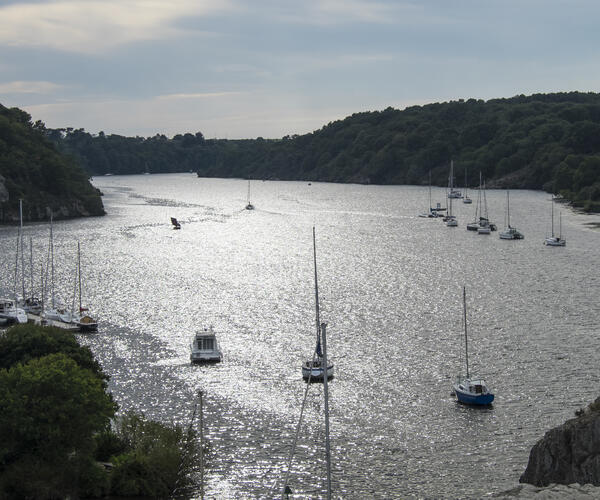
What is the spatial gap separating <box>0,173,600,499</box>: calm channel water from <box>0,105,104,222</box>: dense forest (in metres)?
44.8

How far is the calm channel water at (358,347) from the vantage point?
142 feet

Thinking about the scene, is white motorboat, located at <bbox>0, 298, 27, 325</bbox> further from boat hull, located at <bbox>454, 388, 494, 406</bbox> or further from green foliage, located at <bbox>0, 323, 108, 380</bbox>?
boat hull, located at <bbox>454, 388, 494, 406</bbox>

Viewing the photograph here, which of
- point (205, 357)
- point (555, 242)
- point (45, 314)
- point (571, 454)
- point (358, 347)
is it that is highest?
point (555, 242)

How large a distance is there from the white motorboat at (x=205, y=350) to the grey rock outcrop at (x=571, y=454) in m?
30.9

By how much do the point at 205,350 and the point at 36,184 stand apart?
457 feet

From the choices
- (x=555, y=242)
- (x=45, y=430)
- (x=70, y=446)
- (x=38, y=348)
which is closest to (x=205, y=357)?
(x=38, y=348)

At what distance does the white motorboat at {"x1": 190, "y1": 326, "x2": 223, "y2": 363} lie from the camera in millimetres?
61625

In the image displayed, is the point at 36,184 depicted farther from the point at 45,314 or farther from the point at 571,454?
the point at 571,454

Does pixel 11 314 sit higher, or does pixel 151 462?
pixel 11 314

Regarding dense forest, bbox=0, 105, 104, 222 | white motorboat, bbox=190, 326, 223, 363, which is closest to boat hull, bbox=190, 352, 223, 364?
white motorboat, bbox=190, 326, 223, 363

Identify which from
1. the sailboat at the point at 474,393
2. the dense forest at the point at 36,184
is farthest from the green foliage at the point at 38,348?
the dense forest at the point at 36,184

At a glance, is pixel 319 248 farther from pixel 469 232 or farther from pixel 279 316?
pixel 279 316

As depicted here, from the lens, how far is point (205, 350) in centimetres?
6194

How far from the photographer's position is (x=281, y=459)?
1714 inches
